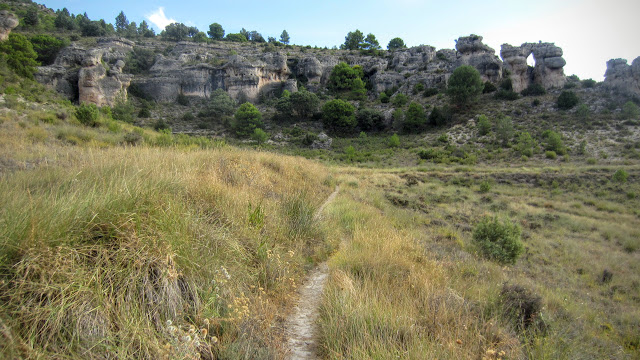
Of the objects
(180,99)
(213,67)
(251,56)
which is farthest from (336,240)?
(251,56)

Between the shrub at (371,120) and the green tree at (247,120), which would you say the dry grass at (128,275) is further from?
the shrub at (371,120)

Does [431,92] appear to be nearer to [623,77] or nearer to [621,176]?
[623,77]

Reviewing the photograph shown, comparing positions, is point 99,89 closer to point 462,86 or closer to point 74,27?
point 74,27

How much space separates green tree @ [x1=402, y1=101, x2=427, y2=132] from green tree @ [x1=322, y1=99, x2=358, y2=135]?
29.9 ft

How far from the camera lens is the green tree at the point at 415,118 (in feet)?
154

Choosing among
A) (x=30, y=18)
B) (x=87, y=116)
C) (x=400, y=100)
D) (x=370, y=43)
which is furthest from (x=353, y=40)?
(x=87, y=116)

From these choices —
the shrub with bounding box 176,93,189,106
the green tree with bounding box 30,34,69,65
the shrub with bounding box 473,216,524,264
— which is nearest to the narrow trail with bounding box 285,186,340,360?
the shrub with bounding box 473,216,524,264

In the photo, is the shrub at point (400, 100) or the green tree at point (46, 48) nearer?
the green tree at point (46, 48)

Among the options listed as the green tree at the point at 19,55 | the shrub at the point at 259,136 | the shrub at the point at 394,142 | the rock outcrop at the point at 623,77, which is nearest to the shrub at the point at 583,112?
the rock outcrop at the point at 623,77

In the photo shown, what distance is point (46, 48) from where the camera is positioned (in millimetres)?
49125

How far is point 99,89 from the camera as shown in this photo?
148 feet

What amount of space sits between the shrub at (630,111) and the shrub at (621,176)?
19.2m

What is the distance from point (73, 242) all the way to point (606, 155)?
40651 mm

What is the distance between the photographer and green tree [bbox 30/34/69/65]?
48500mm
